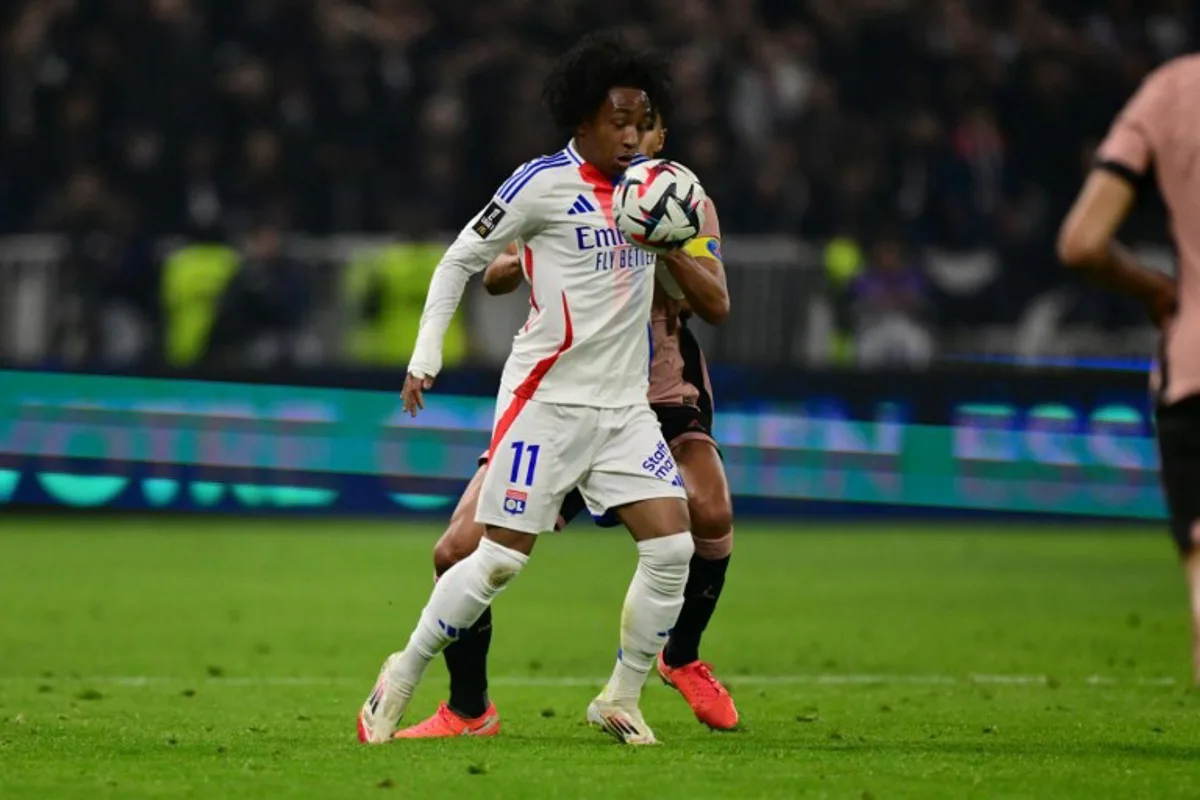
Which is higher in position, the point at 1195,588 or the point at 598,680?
the point at 1195,588

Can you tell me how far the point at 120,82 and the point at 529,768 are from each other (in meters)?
14.0

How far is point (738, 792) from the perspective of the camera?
6508mm

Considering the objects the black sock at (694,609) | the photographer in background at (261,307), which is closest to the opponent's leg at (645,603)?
the black sock at (694,609)

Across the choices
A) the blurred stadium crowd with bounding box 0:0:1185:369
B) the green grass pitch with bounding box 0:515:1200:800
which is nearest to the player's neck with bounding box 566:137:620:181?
the green grass pitch with bounding box 0:515:1200:800

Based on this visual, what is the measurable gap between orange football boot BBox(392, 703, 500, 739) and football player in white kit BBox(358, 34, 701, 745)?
1.06 feet

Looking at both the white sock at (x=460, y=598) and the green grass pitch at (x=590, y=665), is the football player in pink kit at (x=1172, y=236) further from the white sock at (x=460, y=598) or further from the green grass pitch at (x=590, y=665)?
the white sock at (x=460, y=598)

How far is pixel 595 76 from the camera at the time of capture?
7.61 m

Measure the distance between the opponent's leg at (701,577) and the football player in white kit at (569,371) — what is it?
80 cm

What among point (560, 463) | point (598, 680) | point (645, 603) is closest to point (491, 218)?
point (560, 463)

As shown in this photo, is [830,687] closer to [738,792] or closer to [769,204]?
[738,792]

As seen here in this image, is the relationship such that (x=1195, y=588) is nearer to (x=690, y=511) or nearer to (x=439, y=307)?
(x=439, y=307)

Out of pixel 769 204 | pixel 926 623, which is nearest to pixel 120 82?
pixel 769 204

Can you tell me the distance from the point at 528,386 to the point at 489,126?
1314cm

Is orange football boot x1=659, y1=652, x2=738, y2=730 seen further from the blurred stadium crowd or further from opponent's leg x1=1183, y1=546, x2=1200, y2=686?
the blurred stadium crowd
